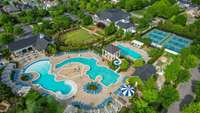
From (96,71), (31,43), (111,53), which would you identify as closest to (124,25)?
(111,53)

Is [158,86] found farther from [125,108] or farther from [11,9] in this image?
[11,9]

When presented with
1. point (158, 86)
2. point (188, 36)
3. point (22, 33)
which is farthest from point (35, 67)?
point (188, 36)

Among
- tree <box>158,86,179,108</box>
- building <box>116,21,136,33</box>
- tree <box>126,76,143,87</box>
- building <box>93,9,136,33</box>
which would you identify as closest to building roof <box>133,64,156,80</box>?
tree <box>126,76,143,87</box>

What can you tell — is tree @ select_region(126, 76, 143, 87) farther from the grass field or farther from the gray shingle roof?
the gray shingle roof

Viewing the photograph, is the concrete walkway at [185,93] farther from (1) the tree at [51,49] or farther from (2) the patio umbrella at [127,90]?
(1) the tree at [51,49]

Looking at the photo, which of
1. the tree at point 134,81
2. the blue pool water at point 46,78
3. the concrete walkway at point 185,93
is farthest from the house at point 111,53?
the concrete walkway at point 185,93

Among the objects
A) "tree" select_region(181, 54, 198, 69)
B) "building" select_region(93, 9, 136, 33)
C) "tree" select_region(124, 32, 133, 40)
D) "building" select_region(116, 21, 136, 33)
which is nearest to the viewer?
"tree" select_region(181, 54, 198, 69)

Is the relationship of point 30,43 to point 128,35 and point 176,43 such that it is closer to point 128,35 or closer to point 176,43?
point 128,35
